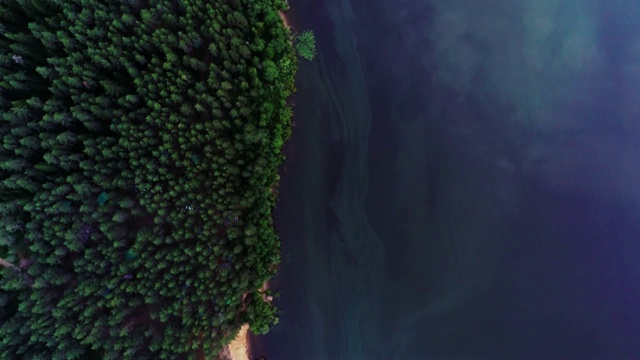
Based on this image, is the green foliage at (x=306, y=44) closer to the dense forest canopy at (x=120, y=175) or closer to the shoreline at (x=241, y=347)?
the shoreline at (x=241, y=347)

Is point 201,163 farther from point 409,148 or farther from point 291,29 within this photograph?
point 409,148

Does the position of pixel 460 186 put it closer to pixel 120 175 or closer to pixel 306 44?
pixel 306 44

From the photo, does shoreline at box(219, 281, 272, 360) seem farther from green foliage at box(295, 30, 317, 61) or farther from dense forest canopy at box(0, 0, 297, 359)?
green foliage at box(295, 30, 317, 61)

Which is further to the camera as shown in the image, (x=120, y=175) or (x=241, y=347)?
(x=241, y=347)

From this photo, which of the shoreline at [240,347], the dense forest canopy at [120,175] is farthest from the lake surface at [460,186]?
the dense forest canopy at [120,175]

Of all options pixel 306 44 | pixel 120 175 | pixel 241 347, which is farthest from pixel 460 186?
pixel 120 175
